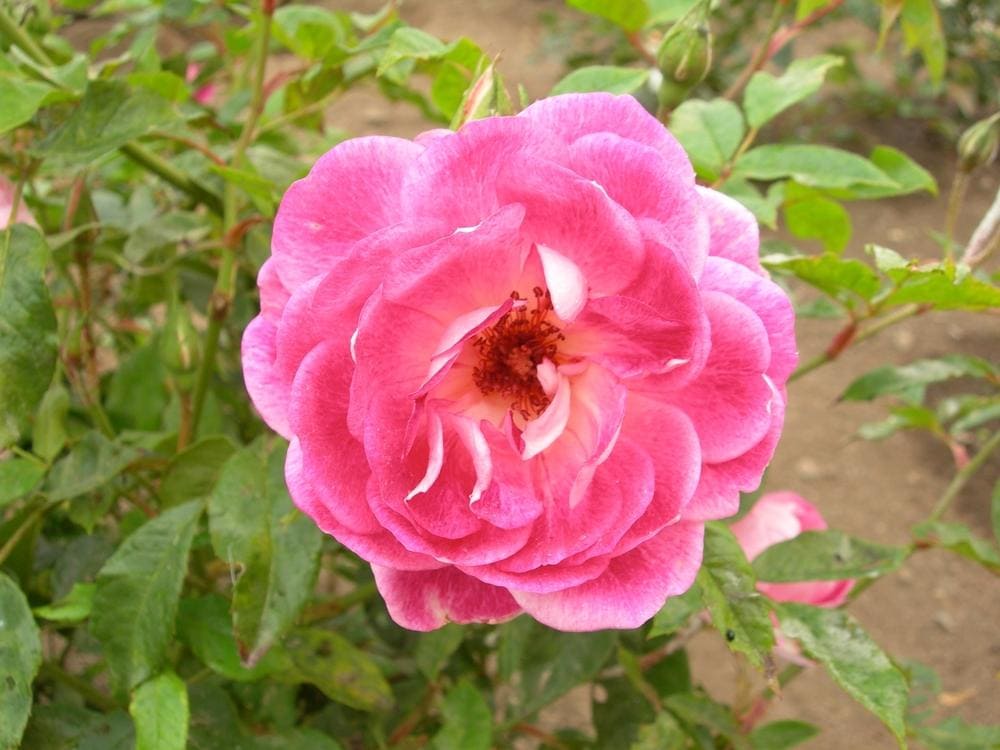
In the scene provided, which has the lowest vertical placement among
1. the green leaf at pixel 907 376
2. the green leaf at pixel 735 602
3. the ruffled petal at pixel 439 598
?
the green leaf at pixel 907 376

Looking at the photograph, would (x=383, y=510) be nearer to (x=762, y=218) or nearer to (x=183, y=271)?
(x=762, y=218)

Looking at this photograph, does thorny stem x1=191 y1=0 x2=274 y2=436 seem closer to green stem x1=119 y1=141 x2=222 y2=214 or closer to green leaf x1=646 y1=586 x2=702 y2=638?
green stem x1=119 y1=141 x2=222 y2=214

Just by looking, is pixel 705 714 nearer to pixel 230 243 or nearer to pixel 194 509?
pixel 194 509

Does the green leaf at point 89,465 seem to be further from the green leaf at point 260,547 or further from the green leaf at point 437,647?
the green leaf at point 437,647

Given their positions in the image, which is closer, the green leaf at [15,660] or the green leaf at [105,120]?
the green leaf at [15,660]

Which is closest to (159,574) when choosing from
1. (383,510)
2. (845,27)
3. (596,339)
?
(383,510)

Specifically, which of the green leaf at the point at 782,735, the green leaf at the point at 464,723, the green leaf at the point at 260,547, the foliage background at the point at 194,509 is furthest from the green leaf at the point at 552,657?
the green leaf at the point at 260,547
